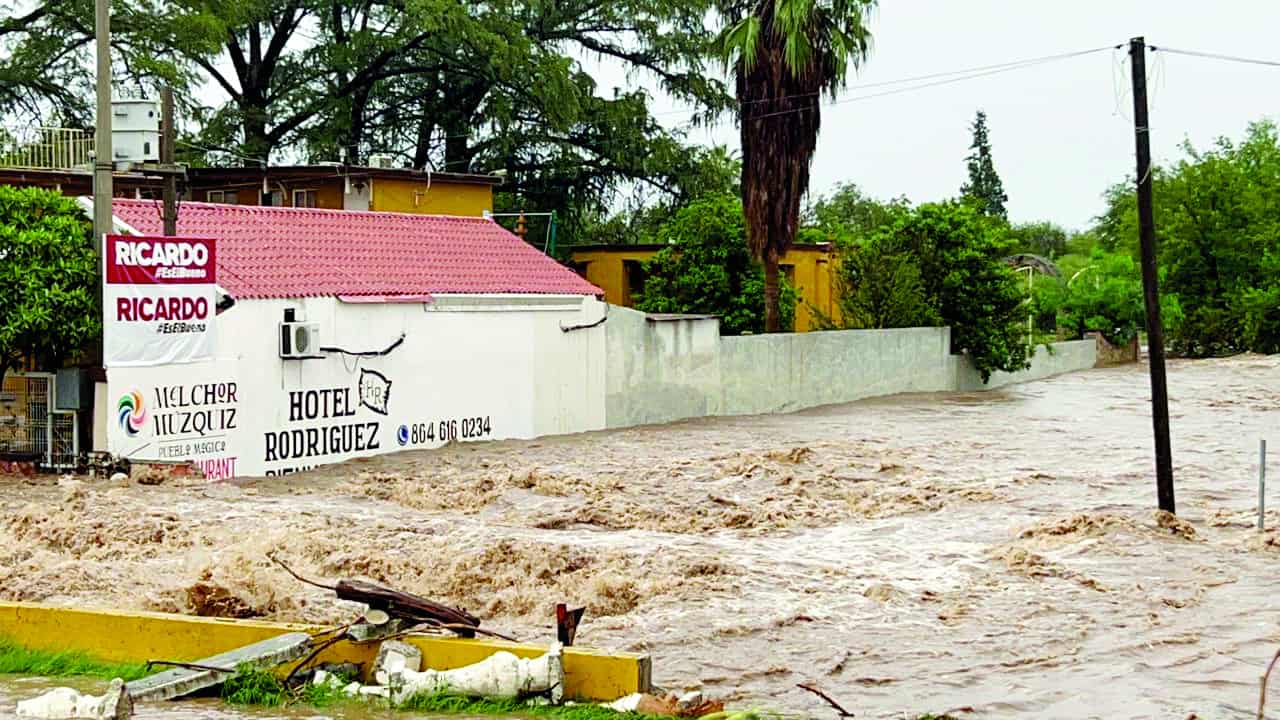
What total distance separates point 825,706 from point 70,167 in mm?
26534

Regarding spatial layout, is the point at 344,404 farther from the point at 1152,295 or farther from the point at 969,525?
the point at 1152,295

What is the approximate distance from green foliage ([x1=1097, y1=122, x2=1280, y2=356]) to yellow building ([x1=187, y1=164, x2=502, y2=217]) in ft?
114

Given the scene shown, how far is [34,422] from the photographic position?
22.7 meters

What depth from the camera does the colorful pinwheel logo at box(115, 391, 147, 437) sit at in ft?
70.9

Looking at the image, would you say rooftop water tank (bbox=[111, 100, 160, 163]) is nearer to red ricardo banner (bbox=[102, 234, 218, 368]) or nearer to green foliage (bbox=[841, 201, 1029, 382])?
red ricardo banner (bbox=[102, 234, 218, 368])

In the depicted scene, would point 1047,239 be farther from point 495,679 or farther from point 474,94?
point 495,679

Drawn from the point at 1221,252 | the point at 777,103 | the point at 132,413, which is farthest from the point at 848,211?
the point at 132,413

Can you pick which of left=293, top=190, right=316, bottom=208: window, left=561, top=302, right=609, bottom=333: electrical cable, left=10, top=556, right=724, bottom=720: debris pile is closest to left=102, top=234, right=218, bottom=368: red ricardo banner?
left=561, top=302, right=609, bottom=333: electrical cable

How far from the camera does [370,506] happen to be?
68.5 ft

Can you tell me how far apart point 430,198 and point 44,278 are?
1646 cm

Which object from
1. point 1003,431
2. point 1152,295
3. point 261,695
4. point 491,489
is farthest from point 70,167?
point 261,695

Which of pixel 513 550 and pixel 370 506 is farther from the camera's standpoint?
pixel 370 506

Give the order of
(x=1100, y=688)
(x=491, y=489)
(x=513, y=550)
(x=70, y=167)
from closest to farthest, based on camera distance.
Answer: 1. (x=1100, y=688)
2. (x=513, y=550)
3. (x=491, y=489)
4. (x=70, y=167)

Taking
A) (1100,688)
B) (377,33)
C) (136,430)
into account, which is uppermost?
(377,33)
